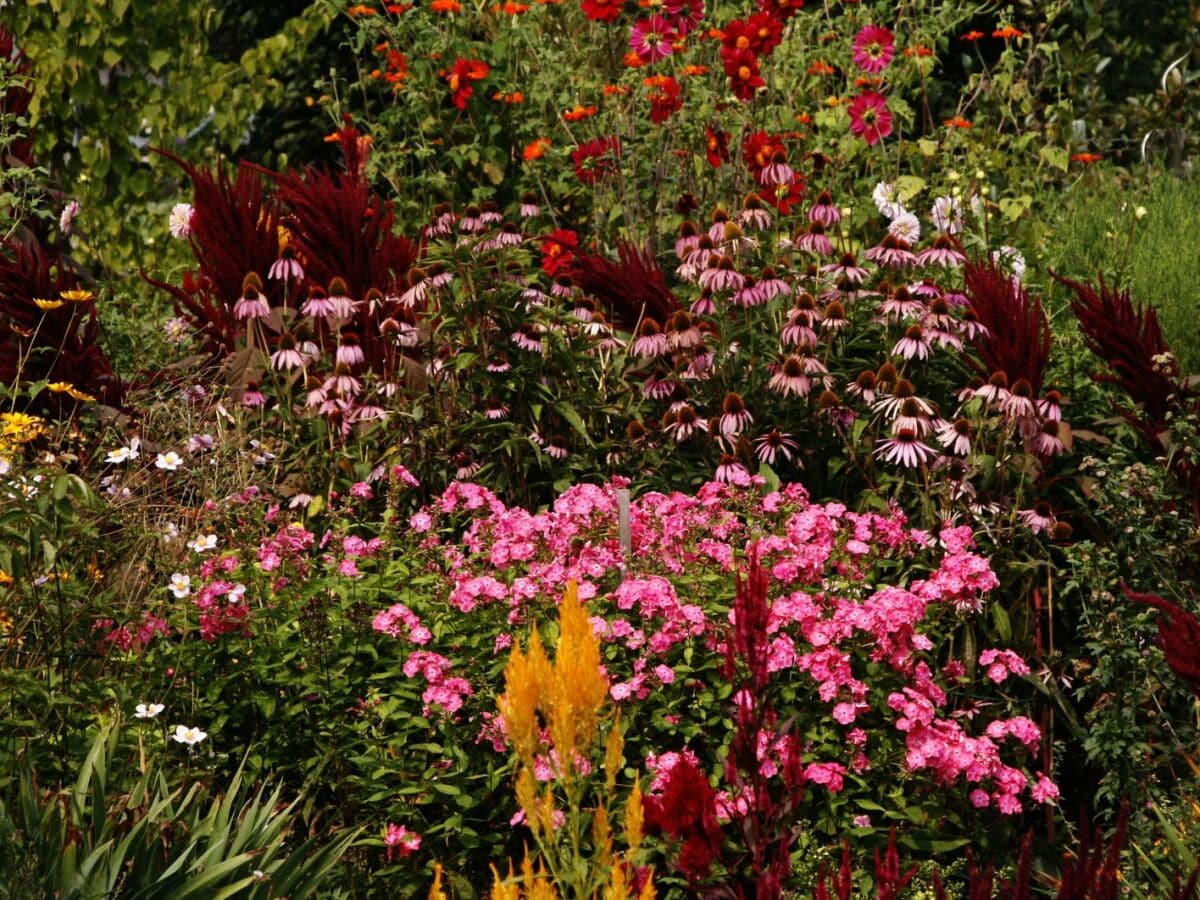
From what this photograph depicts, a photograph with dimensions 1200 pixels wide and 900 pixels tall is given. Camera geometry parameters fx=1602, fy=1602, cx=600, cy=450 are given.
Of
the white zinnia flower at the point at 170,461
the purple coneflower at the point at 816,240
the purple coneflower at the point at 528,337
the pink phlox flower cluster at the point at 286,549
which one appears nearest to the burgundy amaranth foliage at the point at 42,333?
the white zinnia flower at the point at 170,461

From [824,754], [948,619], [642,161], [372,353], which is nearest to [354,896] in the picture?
[824,754]

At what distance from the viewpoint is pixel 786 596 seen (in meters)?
3.81

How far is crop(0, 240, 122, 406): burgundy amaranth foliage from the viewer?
4883mm

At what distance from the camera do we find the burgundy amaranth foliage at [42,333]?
16.0ft

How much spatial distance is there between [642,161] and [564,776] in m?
4.75

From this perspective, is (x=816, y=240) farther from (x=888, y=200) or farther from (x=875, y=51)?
(x=875, y=51)

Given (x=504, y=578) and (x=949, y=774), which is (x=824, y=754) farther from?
(x=504, y=578)

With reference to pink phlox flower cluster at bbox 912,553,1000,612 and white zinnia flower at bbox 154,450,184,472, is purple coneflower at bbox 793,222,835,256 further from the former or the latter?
white zinnia flower at bbox 154,450,184,472

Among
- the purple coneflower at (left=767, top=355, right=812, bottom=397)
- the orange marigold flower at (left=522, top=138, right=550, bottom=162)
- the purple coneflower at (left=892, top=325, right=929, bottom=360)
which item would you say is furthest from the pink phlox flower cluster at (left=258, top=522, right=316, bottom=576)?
the orange marigold flower at (left=522, top=138, right=550, bottom=162)

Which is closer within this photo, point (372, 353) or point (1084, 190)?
point (372, 353)

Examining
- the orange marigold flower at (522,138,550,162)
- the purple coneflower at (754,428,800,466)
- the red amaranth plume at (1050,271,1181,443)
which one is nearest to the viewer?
the red amaranth plume at (1050,271,1181,443)

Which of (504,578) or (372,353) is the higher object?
(372,353)

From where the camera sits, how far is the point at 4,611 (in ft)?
12.5

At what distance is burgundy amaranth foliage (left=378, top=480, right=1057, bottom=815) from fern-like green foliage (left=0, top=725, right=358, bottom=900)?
54 cm
